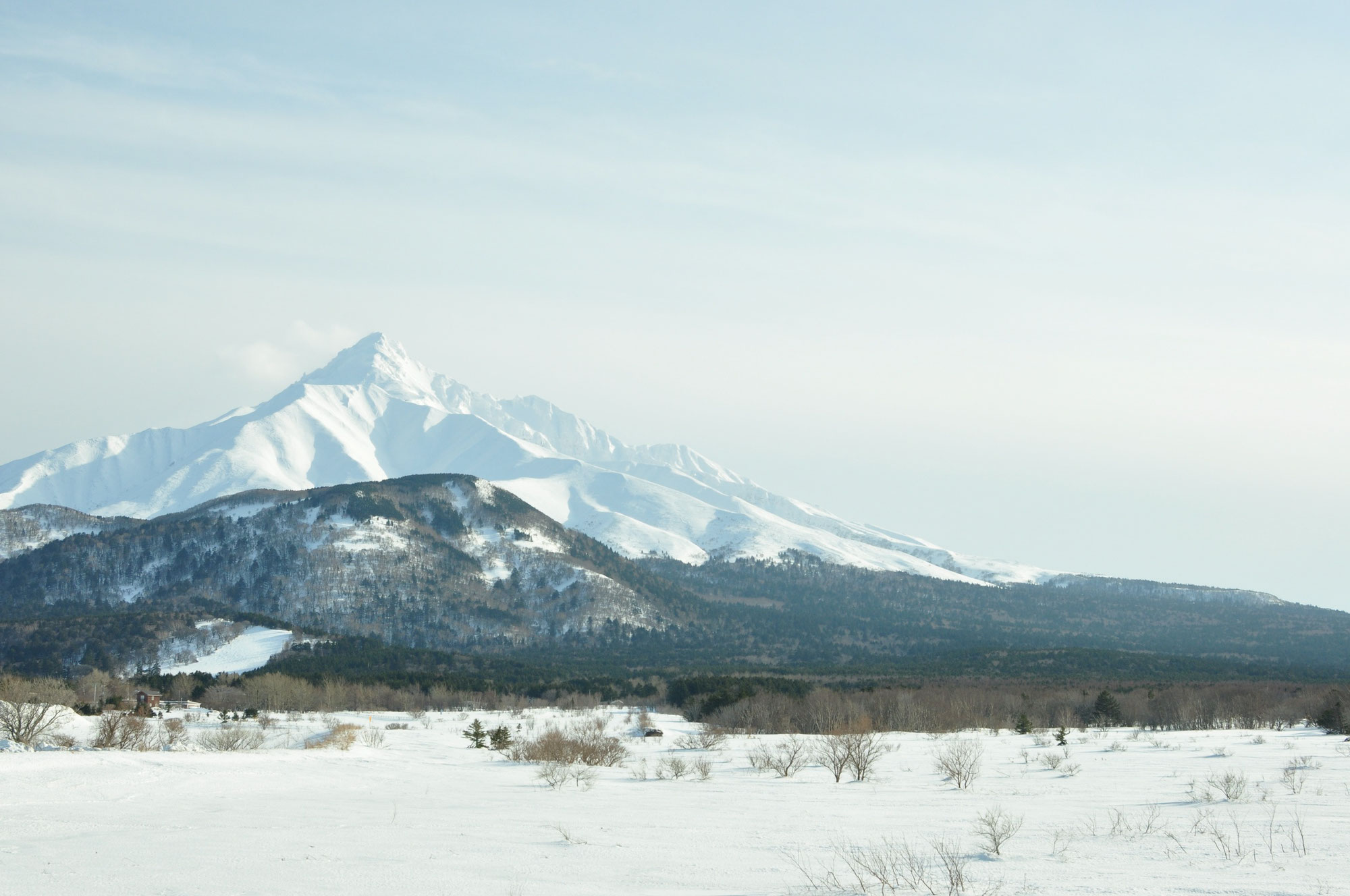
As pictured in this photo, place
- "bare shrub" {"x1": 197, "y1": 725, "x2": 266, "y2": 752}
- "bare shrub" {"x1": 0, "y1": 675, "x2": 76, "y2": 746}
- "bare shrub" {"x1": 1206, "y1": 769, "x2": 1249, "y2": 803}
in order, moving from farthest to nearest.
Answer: "bare shrub" {"x1": 197, "y1": 725, "x2": 266, "y2": 752}
"bare shrub" {"x1": 0, "y1": 675, "x2": 76, "y2": 746}
"bare shrub" {"x1": 1206, "y1": 769, "x2": 1249, "y2": 803}

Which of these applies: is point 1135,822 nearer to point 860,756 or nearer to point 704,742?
point 860,756

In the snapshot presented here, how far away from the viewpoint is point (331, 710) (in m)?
110

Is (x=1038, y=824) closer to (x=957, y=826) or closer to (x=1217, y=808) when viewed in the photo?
(x=957, y=826)

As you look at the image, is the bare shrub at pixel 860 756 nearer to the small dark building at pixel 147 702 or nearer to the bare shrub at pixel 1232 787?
the bare shrub at pixel 1232 787

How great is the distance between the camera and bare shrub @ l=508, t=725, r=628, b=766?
44562 millimetres

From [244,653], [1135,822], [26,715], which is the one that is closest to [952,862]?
[1135,822]

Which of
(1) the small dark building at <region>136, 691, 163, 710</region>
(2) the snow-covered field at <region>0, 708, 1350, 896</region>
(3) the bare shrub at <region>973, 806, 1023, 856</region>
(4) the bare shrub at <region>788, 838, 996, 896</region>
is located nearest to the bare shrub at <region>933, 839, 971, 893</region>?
(4) the bare shrub at <region>788, 838, 996, 896</region>

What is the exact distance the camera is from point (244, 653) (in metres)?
174

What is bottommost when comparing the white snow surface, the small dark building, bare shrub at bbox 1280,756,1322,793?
the white snow surface

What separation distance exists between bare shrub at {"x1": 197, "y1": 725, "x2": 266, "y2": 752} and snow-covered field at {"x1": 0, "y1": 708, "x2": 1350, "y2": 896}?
11.0ft

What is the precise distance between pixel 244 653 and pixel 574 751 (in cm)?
15034

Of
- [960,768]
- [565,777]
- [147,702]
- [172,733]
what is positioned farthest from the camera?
[147,702]

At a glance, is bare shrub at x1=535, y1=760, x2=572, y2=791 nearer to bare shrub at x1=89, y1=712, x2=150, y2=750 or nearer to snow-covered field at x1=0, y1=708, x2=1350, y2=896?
snow-covered field at x1=0, y1=708, x2=1350, y2=896

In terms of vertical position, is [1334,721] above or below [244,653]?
above
